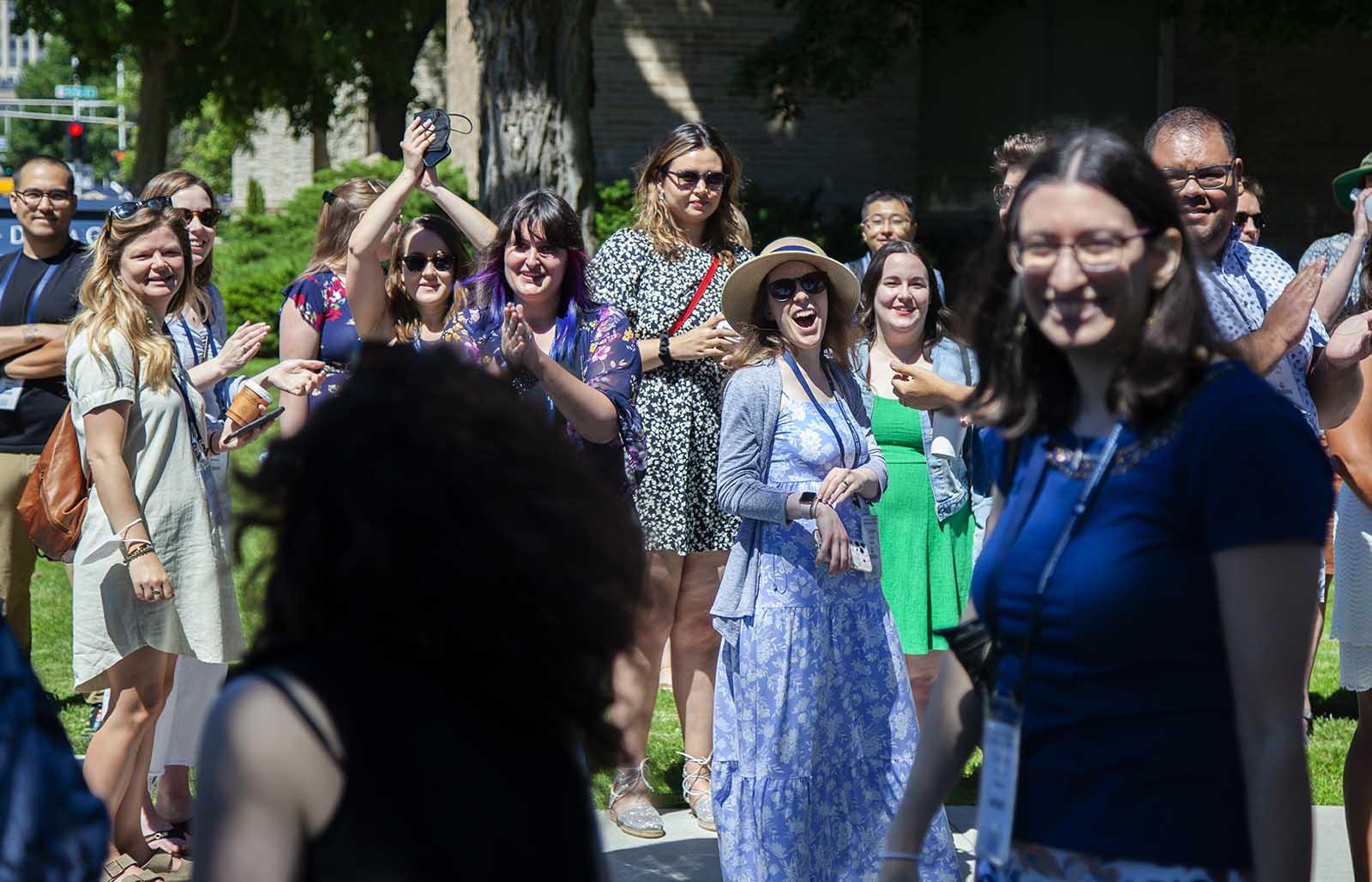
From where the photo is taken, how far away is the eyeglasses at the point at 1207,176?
376 cm

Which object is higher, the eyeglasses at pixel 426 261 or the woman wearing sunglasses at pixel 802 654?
the eyeglasses at pixel 426 261

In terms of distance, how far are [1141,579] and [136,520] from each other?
3374 mm

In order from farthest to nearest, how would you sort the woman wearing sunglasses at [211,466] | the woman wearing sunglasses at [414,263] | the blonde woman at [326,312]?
the blonde woman at [326,312]
the woman wearing sunglasses at [414,263]
the woman wearing sunglasses at [211,466]

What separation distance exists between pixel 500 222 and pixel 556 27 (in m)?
5.81

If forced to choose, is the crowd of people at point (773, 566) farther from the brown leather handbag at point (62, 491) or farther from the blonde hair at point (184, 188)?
the blonde hair at point (184, 188)

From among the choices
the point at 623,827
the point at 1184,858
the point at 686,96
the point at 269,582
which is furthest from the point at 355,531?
the point at 686,96

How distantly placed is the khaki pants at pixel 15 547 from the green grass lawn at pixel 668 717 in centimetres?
58

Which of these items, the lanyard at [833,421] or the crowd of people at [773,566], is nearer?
the crowd of people at [773,566]

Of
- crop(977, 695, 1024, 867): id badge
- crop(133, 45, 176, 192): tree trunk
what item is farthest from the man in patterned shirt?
crop(133, 45, 176, 192): tree trunk

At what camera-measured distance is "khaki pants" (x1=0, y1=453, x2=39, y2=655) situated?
6.06 meters

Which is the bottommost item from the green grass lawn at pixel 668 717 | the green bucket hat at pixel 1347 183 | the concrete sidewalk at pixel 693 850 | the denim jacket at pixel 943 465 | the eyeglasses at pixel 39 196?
the concrete sidewalk at pixel 693 850

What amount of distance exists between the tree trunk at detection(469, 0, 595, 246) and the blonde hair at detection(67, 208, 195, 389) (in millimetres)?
5515

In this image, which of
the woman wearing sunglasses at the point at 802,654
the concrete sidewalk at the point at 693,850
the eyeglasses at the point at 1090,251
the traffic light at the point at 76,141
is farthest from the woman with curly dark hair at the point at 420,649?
the traffic light at the point at 76,141

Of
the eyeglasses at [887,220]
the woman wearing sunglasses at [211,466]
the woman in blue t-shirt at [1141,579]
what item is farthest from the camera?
the eyeglasses at [887,220]
